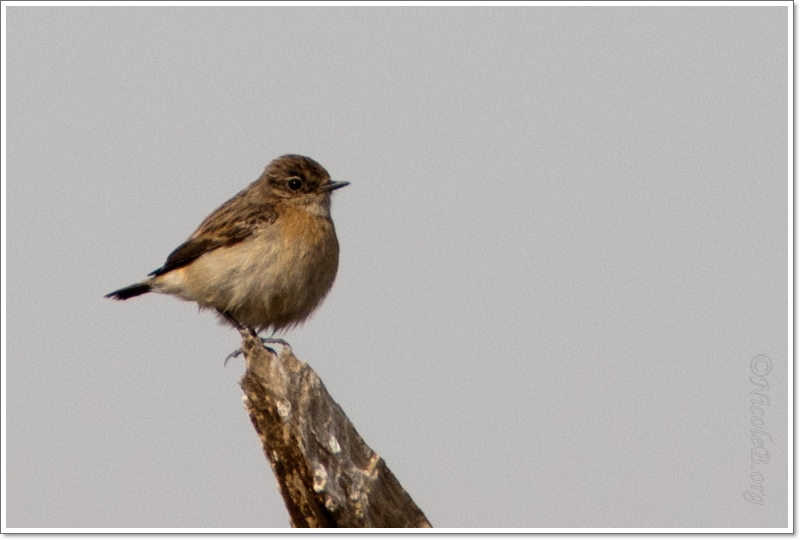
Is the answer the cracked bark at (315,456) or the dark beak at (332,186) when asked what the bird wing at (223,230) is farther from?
the cracked bark at (315,456)

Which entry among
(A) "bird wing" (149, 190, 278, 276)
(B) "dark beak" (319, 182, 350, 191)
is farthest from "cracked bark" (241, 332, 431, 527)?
(B) "dark beak" (319, 182, 350, 191)

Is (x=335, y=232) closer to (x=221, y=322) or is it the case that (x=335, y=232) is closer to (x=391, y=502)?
(x=221, y=322)

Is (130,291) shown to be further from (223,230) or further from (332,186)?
(332,186)

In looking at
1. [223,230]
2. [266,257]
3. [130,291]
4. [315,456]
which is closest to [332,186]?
[223,230]

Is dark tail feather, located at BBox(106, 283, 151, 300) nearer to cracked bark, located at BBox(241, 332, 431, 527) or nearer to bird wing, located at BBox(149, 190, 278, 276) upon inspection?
bird wing, located at BBox(149, 190, 278, 276)

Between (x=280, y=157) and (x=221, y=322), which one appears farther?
(x=280, y=157)
